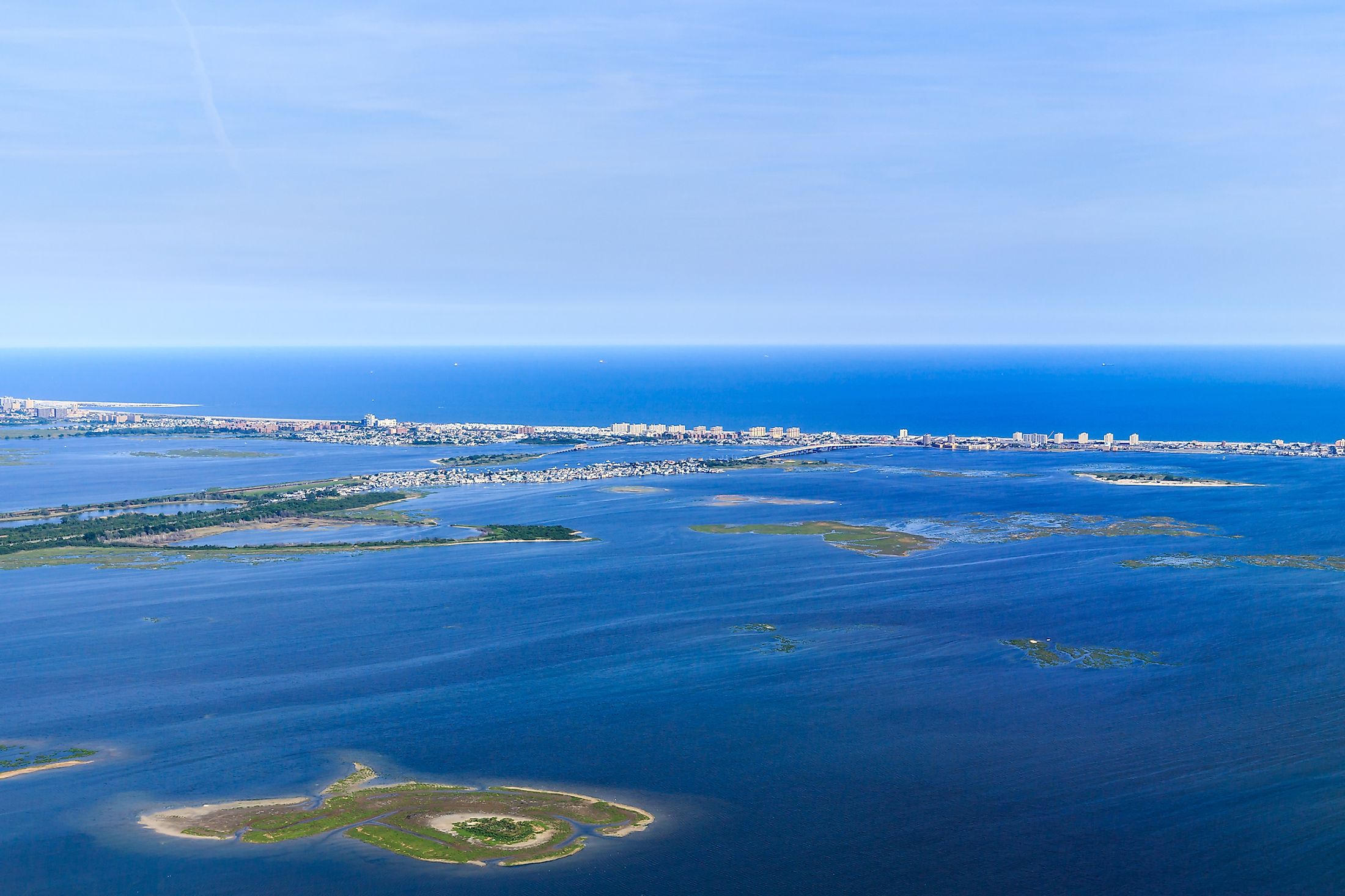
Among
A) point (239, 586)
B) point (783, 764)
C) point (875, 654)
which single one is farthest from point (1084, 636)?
point (239, 586)

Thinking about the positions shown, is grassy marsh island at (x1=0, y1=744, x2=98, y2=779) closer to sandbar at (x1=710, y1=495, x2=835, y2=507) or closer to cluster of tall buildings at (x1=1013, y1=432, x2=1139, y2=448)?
sandbar at (x1=710, y1=495, x2=835, y2=507)

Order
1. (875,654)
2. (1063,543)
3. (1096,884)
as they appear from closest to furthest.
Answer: (1096,884), (875,654), (1063,543)

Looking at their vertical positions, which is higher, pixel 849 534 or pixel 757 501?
pixel 757 501

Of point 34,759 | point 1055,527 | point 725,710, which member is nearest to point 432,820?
point 725,710

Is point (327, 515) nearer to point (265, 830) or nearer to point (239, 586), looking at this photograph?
point (239, 586)

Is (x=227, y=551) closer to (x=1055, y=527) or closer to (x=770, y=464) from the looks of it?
(x=1055, y=527)

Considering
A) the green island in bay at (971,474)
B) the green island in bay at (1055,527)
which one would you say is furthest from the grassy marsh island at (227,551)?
the green island in bay at (971,474)
